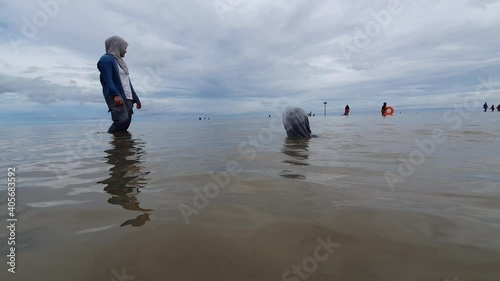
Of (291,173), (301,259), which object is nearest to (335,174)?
(291,173)

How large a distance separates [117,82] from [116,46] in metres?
0.98

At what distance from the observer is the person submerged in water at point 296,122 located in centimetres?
702

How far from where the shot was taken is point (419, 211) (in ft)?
6.22

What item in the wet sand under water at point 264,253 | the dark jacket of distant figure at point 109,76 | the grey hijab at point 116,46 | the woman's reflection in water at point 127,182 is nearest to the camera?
the wet sand under water at point 264,253

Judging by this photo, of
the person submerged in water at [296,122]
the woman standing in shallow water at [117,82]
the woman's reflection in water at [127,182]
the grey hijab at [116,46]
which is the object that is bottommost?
the woman's reflection in water at [127,182]

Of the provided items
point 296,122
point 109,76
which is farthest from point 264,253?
point 109,76

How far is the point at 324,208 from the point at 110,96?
660cm

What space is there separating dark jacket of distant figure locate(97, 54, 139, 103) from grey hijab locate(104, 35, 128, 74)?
0.21m

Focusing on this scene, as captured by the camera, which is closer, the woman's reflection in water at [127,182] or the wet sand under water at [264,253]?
the wet sand under water at [264,253]

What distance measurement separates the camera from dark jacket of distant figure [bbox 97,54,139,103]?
257 inches

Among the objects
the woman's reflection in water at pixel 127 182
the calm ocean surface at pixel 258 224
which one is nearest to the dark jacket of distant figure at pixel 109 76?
the woman's reflection in water at pixel 127 182

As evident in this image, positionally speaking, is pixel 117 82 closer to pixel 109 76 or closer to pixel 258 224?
pixel 109 76

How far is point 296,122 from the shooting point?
7.09 meters

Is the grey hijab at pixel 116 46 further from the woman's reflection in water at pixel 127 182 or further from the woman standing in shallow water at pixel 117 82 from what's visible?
the woman's reflection in water at pixel 127 182
